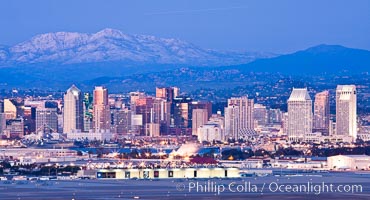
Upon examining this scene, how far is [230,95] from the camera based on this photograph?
196m

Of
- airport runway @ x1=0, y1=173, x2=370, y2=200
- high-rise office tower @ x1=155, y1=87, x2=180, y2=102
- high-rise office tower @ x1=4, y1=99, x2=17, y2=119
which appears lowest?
airport runway @ x1=0, y1=173, x2=370, y2=200

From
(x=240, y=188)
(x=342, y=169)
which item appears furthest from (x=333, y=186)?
(x=342, y=169)

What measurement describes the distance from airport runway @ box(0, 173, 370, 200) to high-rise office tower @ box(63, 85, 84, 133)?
262ft

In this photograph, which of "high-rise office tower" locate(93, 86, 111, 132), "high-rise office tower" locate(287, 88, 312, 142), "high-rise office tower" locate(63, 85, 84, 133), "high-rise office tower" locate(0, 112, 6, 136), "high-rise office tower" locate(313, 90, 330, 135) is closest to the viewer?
"high-rise office tower" locate(287, 88, 312, 142)

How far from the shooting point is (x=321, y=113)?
511ft

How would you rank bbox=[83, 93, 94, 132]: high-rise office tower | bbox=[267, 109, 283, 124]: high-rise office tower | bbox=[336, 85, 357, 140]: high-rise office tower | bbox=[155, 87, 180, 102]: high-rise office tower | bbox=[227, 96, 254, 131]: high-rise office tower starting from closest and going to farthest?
bbox=[336, 85, 357, 140]: high-rise office tower → bbox=[227, 96, 254, 131]: high-rise office tower → bbox=[83, 93, 94, 132]: high-rise office tower → bbox=[155, 87, 180, 102]: high-rise office tower → bbox=[267, 109, 283, 124]: high-rise office tower

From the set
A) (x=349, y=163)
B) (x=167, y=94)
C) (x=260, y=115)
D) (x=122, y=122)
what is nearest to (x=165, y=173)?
(x=349, y=163)

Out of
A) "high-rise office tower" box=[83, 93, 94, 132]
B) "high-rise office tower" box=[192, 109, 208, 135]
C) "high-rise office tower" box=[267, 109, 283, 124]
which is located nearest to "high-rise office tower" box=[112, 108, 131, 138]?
"high-rise office tower" box=[83, 93, 94, 132]

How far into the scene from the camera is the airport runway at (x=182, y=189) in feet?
201

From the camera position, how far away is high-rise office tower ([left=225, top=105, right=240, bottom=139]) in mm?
152875

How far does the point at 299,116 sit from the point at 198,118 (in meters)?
12.0

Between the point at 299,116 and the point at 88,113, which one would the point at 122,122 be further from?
the point at 299,116

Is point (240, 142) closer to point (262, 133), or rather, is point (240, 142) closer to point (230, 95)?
point (262, 133)

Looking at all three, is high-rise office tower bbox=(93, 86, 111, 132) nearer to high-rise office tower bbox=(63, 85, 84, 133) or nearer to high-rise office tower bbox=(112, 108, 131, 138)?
high-rise office tower bbox=(112, 108, 131, 138)
